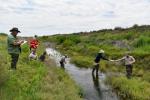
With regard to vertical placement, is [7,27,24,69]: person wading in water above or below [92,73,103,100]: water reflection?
above

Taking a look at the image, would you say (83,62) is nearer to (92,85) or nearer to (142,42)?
(142,42)

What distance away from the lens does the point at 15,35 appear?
16484mm

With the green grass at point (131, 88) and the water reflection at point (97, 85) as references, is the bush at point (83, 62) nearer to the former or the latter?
the water reflection at point (97, 85)

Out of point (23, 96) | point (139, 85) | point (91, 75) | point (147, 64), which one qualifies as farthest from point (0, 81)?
point (147, 64)

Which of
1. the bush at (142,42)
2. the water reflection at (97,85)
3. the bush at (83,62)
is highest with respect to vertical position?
the bush at (142,42)

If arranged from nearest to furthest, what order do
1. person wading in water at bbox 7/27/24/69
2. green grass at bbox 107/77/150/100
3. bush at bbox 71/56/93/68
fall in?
person wading in water at bbox 7/27/24/69
green grass at bbox 107/77/150/100
bush at bbox 71/56/93/68

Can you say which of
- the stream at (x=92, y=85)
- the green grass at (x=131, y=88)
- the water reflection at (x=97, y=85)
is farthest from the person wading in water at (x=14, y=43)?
the green grass at (x=131, y=88)

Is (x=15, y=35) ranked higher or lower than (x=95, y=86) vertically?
higher

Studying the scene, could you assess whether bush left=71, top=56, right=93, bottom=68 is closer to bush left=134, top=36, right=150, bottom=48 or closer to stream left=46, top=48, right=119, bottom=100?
stream left=46, top=48, right=119, bottom=100

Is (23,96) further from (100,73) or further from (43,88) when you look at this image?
(100,73)

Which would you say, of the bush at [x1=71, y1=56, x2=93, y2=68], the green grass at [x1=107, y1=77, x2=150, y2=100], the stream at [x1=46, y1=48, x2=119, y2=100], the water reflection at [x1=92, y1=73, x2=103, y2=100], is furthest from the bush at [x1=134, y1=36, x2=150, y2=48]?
the green grass at [x1=107, y1=77, x2=150, y2=100]

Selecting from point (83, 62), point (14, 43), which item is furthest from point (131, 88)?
point (83, 62)

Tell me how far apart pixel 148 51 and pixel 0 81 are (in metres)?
20.1

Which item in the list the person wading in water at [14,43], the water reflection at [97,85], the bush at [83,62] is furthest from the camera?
the bush at [83,62]
